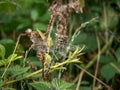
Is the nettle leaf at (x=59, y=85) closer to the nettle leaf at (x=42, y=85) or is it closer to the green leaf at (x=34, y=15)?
the nettle leaf at (x=42, y=85)

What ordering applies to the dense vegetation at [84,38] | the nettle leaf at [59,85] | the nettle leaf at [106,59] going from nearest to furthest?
the nettle leaf at [59,85] → the dense vegetation at [84,38] → the nettle leaf at [106,59]

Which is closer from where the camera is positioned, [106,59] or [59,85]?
[59,85]

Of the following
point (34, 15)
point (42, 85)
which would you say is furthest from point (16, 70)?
point (34, 15)

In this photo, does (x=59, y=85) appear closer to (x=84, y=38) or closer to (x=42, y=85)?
(x=42, y=85)

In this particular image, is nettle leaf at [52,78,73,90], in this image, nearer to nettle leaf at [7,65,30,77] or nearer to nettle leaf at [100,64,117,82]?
nettle leaf at [7,65,30,77]

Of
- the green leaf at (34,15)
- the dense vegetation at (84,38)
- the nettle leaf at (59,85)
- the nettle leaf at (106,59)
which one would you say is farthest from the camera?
the green leaf at (34,15)

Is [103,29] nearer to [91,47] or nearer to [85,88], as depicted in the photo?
[91,47]

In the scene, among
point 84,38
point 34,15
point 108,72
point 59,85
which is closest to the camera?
point 59,85

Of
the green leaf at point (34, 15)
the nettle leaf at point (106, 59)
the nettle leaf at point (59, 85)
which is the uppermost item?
the green leaf at point (34, 15)

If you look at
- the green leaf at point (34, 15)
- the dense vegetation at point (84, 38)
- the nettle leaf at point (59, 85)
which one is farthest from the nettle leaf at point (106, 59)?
the nettle leaf at point (59, 85)

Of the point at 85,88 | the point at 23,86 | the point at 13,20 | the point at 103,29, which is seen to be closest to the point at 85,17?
the point at 103,29
